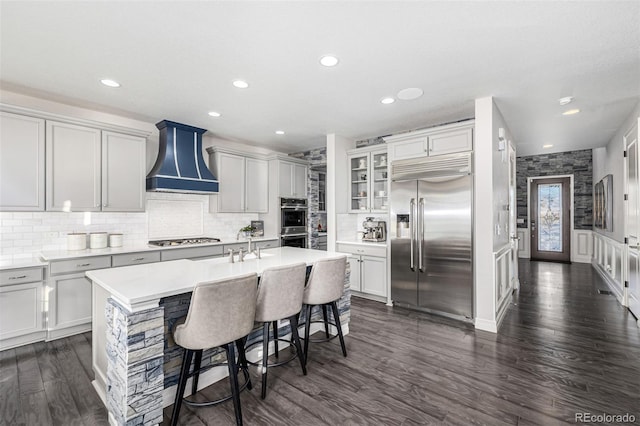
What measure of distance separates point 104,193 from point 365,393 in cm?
387

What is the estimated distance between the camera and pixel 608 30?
2.15 meters

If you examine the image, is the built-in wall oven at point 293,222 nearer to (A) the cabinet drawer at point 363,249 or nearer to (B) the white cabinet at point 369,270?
(A) the cabinet drawer at point 363,249

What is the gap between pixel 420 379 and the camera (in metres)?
2.45

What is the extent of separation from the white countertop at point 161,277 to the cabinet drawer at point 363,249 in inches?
75.8

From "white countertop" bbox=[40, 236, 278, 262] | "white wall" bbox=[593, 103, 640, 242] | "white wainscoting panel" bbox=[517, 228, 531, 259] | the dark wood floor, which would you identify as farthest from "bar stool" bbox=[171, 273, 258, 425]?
"white wainscoting panel" bbox=[517, 228, 531, 259]

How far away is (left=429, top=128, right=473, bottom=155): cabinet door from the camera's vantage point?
3.67 meters

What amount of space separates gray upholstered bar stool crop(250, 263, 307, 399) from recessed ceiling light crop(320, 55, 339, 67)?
176cm

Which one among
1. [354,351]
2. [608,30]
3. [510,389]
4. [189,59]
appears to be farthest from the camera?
[354,351]

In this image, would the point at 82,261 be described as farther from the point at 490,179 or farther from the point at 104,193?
the point at 490,179

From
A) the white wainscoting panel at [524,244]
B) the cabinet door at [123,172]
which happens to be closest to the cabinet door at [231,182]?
the cabinet door at [123,172]

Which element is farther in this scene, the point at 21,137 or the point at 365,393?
the point at 21,137

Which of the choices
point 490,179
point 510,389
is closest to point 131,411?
point 510,389

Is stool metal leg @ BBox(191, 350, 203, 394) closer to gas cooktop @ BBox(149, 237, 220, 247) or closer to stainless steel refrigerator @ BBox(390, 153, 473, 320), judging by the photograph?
gas cooktop @ BBox(149, 237, 220, 247)

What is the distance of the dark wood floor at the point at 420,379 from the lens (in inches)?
79.7
